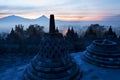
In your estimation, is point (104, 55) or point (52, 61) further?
point (104, 55)

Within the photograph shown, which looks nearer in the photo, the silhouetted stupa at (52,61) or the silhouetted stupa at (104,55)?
the silhouetted stupa at (52,61)

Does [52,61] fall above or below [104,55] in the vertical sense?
above

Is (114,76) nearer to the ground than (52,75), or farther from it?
nearer to the ground

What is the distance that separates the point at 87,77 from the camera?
12.8m

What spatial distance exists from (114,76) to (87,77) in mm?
A: 2652

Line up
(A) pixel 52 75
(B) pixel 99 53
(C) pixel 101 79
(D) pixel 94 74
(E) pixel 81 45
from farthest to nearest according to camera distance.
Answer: (E) pixel 81 45 → (B) pixel 99 53 → (D) pixel 94 74 → (C) pixel 101 79 → (A) pixel 52 75

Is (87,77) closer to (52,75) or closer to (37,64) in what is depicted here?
(52,75)

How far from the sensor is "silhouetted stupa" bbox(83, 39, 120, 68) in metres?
14.9

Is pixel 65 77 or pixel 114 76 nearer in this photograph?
pixel 65 77

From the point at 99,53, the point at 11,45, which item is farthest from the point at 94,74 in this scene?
the point at 11,45

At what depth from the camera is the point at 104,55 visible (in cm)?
1531

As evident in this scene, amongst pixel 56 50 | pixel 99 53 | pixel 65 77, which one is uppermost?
pixel 56 50

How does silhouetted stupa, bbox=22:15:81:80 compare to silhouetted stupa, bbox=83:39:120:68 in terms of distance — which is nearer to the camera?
silhouetted stupa, bbox=22:15:81:80

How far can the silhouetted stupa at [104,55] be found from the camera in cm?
1485
